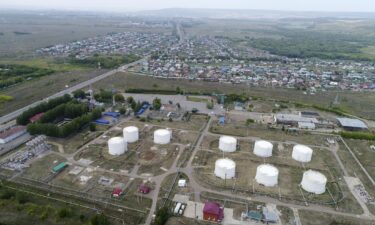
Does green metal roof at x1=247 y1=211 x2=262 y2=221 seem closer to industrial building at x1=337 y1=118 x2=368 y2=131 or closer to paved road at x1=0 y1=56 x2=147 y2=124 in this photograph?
industrial building at x1=337 y1=118 x2=368 y2=131

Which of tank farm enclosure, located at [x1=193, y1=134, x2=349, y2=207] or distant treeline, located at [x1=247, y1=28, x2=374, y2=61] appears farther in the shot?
distant treeline, located at [x1=247, y1=28, x2=374, y2=61]

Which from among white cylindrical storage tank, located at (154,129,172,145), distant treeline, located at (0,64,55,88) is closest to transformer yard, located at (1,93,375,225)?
white cylindrical storage tank, located at (154,129,172,145)

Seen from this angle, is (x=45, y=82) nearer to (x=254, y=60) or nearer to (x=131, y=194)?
(x=131, y=194)

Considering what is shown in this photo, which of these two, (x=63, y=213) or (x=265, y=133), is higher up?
(x=265, y=133)

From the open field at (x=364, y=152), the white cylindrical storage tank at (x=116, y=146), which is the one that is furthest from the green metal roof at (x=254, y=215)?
the white cylindrical storage tank at (x=116, y=146)

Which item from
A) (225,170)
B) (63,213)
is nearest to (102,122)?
(63,213)

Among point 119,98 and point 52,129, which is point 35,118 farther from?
point 119,98

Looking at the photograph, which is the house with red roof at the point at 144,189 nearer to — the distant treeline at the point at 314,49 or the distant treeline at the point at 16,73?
the distant treeline at the point at 16,73
